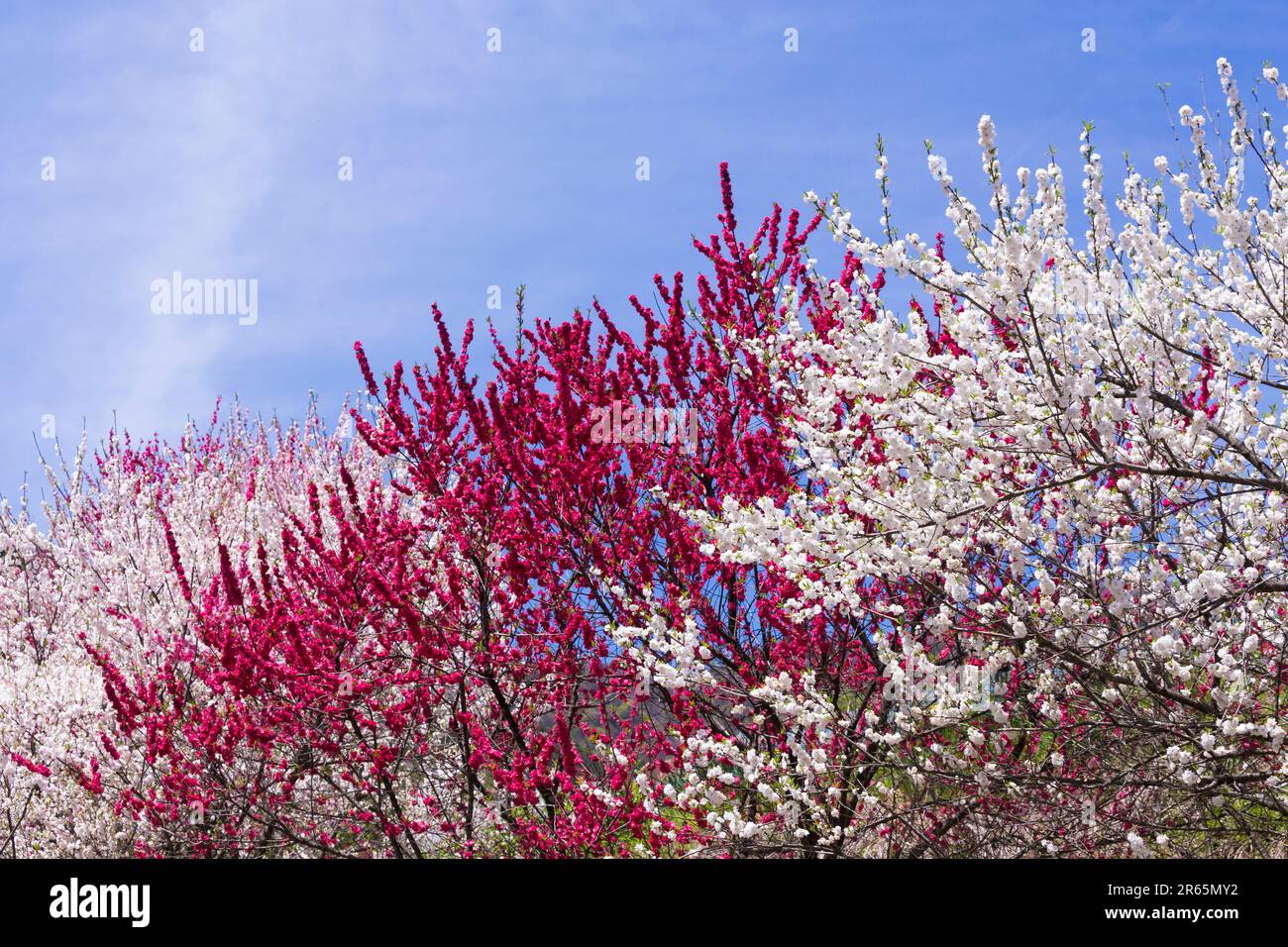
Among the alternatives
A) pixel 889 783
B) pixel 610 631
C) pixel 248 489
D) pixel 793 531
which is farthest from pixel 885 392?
pixel 248 489

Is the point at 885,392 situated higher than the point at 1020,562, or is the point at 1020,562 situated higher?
the point at 885,392

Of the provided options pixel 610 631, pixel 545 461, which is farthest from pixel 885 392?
pixel 545 461

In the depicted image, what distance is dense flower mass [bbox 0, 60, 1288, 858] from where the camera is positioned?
4.12 meters

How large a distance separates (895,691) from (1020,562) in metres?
0.86

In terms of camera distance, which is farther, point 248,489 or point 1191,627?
point 248,489

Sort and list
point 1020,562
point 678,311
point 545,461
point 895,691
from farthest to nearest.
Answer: point 678,311
point 545,461
point 895,691
point 1020,562

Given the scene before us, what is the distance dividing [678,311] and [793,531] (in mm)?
2389

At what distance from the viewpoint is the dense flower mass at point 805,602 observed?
4.12 m

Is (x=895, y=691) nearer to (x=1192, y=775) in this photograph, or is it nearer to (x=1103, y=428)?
(x=1192, y=775)

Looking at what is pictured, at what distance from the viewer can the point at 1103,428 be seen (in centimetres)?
371

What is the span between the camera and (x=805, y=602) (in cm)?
536

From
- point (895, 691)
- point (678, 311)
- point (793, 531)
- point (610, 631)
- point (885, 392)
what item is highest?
point (678, 311)
